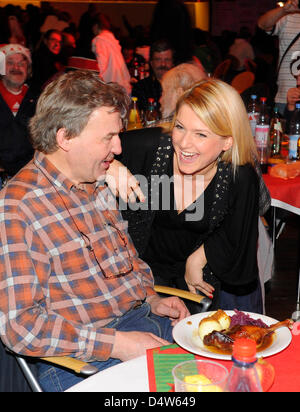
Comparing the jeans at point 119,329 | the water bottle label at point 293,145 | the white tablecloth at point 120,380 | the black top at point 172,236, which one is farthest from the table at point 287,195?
the white tablecloth at point 120,380

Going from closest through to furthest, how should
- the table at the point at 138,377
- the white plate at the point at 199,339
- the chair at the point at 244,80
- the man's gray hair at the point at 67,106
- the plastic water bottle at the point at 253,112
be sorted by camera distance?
the table at the point at 138,377
the white plate at the point at 199,339
the man's gray hair at the point at 67,106
the plastic water bottle at the point at 253,112
the chair at the point at 244,80

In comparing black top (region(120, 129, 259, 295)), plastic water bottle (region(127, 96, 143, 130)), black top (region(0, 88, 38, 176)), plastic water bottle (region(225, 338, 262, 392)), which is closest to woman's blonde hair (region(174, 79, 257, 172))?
black top (region(120, 129, 259, 295))

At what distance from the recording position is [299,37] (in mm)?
4664

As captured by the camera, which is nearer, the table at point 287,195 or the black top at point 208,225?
the black top at point 208,225

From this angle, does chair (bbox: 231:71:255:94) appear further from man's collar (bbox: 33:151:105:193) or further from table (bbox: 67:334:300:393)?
table (bbox: 67:334:300:393)

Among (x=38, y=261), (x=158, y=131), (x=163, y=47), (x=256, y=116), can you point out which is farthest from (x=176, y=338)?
(x=163, y=47)

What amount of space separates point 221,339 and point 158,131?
1.24m

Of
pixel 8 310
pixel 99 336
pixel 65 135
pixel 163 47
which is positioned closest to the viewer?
pixel 8 310

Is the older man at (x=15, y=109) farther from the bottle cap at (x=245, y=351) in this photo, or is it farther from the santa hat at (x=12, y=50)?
the bottle cap at (x=245, y=351)

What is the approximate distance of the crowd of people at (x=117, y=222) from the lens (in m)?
1.66

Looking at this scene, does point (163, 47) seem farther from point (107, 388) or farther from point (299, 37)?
point (107, 388)

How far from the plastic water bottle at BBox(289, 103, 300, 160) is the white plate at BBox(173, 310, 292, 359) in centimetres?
223

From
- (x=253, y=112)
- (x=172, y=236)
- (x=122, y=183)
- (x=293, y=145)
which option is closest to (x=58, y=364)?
(x=122, y=183)
